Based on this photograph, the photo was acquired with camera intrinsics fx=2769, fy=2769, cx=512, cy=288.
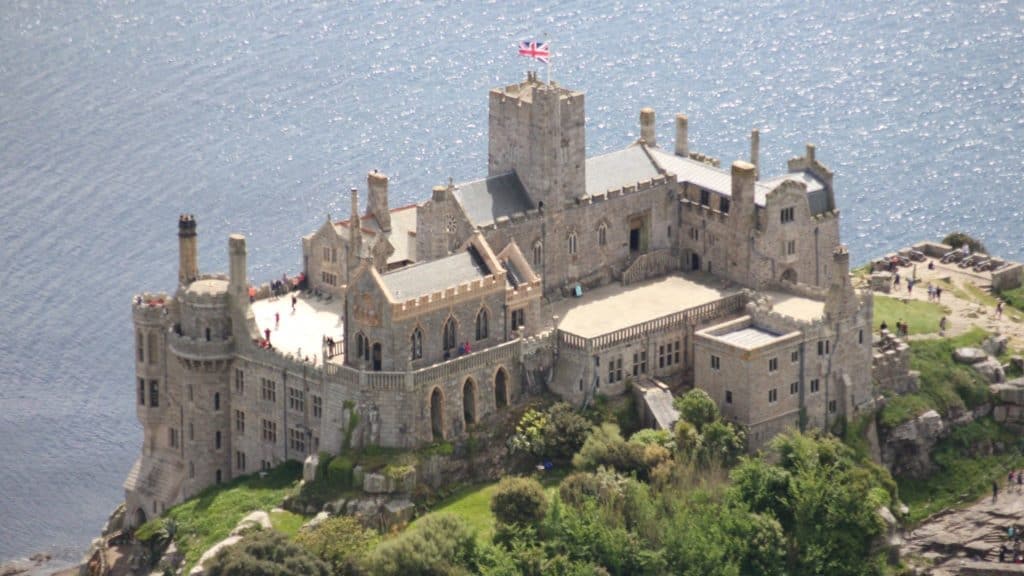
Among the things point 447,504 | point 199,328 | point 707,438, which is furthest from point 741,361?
point 199,328

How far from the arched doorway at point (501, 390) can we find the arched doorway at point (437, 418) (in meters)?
4.89

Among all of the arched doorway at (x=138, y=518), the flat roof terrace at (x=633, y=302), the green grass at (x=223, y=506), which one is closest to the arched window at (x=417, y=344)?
the green grass at (x=223, y=506)

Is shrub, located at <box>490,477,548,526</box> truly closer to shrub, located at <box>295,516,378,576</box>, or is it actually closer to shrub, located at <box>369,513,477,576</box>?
shrub, located at <box>369,513,477,576</box>

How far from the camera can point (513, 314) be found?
180250 millimetres

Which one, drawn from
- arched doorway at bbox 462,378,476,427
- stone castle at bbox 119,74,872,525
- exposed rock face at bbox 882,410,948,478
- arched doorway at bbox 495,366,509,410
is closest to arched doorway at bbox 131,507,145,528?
stone castle at bbox 119,74,872,525

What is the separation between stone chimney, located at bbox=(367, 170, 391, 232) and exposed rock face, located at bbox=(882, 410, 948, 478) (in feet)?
124

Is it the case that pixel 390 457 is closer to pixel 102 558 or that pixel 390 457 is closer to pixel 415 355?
pixel 415 355

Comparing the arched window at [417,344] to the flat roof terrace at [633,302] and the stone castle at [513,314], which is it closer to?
the stone castle at [513,314]

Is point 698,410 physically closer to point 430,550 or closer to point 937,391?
point 430,550

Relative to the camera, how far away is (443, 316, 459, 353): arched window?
176000 millimetres

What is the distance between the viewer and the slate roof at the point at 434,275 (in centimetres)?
17412

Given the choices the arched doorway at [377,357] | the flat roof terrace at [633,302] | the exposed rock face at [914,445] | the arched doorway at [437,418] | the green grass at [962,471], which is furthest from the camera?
the green grass at [962,471]

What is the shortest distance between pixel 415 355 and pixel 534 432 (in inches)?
384

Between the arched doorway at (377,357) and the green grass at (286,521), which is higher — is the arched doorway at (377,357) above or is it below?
above
